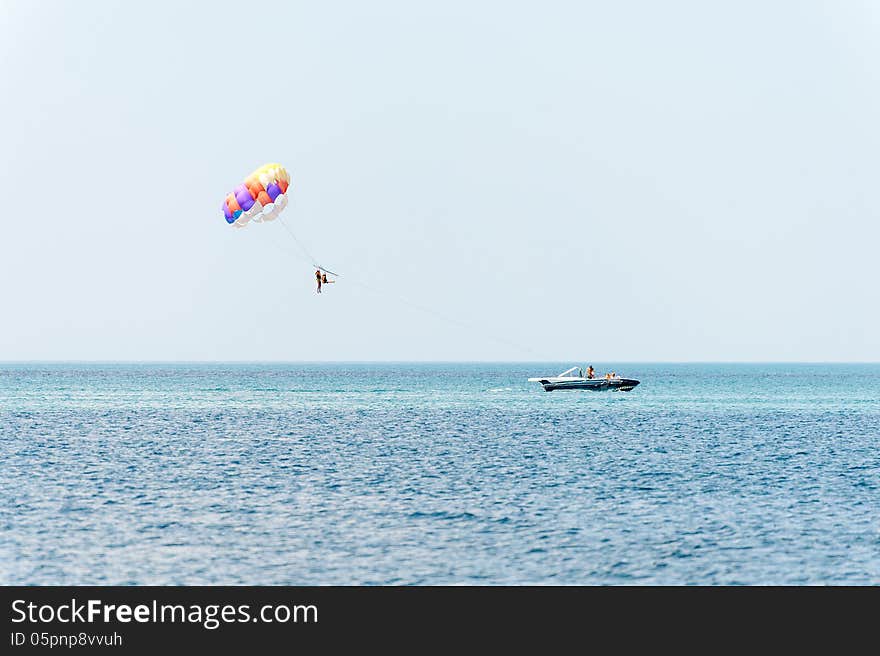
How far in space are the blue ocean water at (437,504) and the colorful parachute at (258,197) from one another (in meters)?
13.0

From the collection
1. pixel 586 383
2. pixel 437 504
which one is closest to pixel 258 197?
pixel 437 504

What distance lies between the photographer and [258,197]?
2253 inches

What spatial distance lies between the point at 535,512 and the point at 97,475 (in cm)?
1886

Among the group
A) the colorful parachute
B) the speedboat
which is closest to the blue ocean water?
the colorful parachute

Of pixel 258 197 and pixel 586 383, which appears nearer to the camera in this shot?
pixel 258 197

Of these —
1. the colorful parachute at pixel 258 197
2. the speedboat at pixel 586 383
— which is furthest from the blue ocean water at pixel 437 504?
the speedboat at pixel 586 383

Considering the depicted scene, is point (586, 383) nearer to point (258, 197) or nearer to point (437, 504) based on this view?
point (258, 197)

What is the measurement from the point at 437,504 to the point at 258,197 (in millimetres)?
29706

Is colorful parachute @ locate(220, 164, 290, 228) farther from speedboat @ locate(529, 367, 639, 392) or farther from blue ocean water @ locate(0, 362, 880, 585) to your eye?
speedboat @ locate(529, 367, 639, 392)

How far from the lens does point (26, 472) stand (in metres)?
40.8
